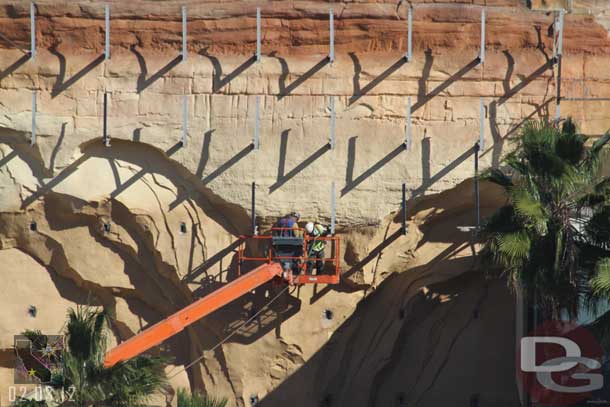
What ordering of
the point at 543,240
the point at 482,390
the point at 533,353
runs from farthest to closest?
the point at 482,390 → the point at 533,353 → the point at 543,240

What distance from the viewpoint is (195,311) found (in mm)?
17516

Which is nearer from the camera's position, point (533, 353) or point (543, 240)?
point (543, 240)

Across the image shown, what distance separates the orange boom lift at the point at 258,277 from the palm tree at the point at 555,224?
3.03 metres

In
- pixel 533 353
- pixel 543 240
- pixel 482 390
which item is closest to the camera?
pixel 543 240

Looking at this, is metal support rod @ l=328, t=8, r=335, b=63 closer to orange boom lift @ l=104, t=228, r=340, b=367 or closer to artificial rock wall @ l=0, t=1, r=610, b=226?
artificial rock wall @ l=0, t=1, r=610, b=226

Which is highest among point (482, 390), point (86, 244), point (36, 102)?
point (36, 102)

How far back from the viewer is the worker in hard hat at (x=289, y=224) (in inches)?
714

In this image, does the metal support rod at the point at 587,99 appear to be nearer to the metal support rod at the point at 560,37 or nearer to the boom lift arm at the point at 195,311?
the metal support rod at the point at 560,37

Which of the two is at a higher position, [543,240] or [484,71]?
[484,71]

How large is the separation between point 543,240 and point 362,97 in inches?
162

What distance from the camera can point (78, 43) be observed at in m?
18.7

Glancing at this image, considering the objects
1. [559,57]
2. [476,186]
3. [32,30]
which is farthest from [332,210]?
[32,30]

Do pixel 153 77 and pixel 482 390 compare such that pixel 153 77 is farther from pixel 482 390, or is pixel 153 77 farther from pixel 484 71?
pixel 482 390

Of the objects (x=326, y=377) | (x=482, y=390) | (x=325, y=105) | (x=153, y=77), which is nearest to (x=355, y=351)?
(x=326, y=377)
